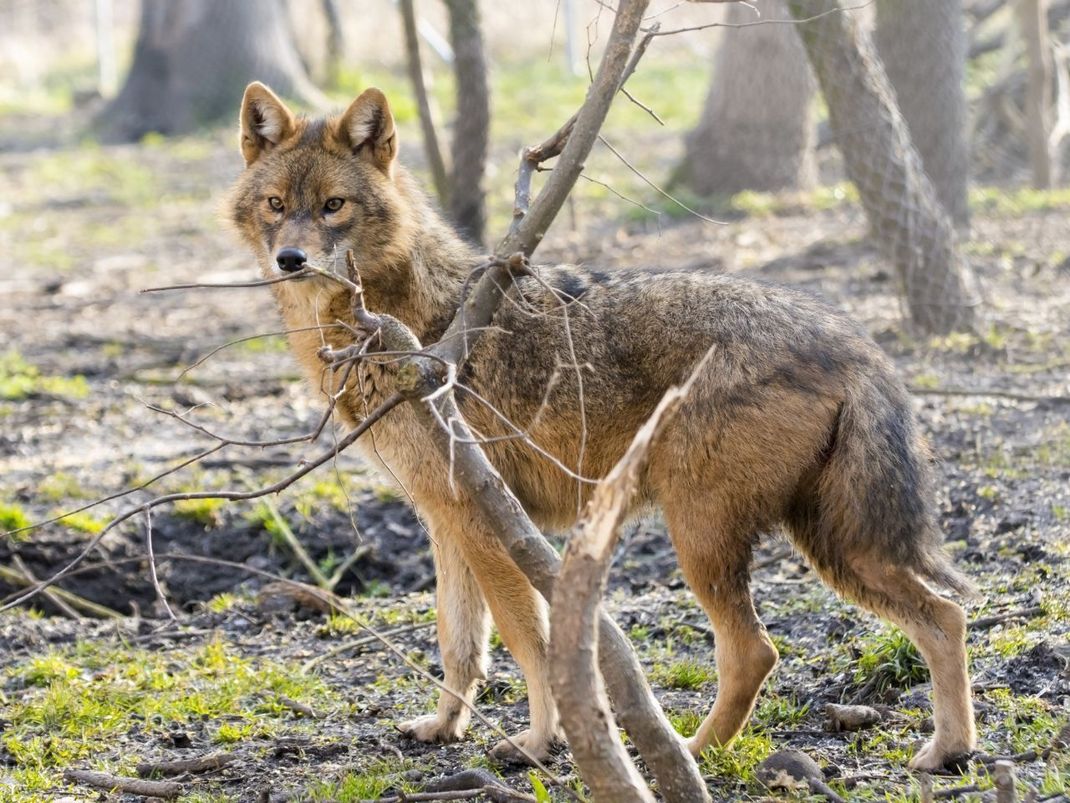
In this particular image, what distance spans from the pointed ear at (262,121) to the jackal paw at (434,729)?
2680 millimetres

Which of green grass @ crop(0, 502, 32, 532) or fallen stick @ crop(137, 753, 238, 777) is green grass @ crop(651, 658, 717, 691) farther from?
green grass @ crop(0, 502, 32, 532)

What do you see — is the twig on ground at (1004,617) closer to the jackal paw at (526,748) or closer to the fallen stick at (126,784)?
the jackal paw at (526,748)

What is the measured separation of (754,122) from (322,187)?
10.2m

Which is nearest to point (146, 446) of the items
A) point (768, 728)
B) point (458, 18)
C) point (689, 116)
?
point (458, 18)

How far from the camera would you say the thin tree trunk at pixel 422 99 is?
1122cm

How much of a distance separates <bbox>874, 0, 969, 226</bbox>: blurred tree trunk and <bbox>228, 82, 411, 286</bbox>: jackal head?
7086 mm

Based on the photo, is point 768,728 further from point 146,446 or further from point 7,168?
point 7,168

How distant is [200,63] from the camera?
69.6ft

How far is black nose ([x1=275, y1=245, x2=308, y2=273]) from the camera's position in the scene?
511cm

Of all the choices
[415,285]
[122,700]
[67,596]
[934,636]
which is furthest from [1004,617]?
[67,596]

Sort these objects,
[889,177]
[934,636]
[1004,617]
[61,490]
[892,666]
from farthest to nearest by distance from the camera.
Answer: [889,177]
[61,490]
[1004,617]
[892,666]
[934,636]

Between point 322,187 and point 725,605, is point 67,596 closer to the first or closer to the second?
point 322,187

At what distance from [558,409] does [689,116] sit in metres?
15.1

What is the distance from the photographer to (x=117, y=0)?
120 ft
